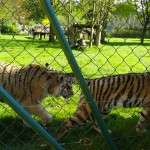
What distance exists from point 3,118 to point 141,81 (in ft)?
5.74

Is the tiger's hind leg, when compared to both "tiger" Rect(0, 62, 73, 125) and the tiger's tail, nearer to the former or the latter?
the tiger's tail

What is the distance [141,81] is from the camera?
393 centimetres

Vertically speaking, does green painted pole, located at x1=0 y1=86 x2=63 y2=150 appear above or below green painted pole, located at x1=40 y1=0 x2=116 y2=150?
below

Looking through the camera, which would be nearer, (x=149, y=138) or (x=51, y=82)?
(x=149, y=138)

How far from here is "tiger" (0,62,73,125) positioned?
4.05 meters

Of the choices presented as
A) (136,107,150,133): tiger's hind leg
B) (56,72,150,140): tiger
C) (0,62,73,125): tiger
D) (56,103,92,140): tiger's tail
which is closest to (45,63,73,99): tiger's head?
(0,62,73,125): tiger

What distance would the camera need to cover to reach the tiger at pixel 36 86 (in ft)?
13.3

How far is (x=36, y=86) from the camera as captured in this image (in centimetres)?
409

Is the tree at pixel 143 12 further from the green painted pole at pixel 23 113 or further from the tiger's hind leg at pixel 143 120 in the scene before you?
the green painted pole at pixel 23 113

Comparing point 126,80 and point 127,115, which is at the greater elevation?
point 126,80

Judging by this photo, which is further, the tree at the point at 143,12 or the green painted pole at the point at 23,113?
the tree at the point at 143,12

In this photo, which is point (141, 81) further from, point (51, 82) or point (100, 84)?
point (51, 82)

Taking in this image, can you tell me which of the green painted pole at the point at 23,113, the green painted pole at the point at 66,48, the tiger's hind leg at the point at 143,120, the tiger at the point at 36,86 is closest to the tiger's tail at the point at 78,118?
the tiger at the point at 36,86

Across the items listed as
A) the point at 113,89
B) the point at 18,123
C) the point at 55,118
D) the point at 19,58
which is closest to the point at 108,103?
the point at 113,89
